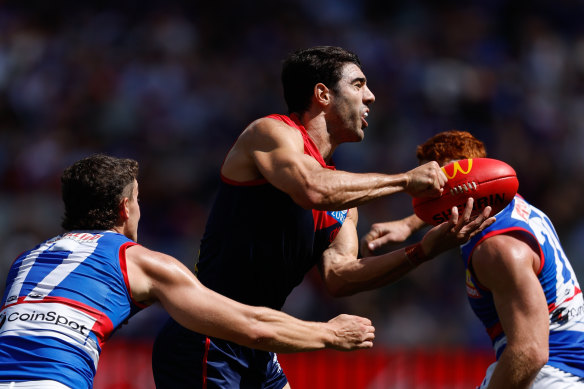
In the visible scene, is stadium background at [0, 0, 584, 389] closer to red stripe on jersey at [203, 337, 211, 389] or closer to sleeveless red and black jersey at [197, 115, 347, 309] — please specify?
sleeveless red and black jersey at [197, 115, 347, 309]

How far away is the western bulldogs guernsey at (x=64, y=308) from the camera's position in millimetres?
3760

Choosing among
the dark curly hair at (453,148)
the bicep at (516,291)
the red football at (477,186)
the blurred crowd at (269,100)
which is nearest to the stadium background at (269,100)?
the blurred crowd at (269,100)

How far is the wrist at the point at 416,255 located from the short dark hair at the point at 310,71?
1140mm

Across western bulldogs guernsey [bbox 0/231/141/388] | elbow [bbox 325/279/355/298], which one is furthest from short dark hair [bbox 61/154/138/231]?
elbow [bbox 325/279/355/298]

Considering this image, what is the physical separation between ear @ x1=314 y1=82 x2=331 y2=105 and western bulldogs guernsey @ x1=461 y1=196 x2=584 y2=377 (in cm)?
127

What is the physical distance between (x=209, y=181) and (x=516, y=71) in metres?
5.32

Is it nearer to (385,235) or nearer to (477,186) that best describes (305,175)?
(477,186)

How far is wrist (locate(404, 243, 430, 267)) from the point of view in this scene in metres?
4.77

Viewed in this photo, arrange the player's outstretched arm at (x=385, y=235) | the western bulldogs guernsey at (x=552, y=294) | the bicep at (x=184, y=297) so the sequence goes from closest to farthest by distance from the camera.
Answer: the bicep at (x=184, y=297)
the western bulldogs guernsey at (x=552, y=294)
the player's outstretched arm at (x=385, y=235)

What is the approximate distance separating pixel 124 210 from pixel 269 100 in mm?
8271

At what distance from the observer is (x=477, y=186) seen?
458 cm

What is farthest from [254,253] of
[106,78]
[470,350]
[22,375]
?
[106,78]

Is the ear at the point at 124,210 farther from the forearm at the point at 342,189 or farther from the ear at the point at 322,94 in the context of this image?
the ear at the point at 322,94

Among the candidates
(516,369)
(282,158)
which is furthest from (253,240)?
(516,369)
